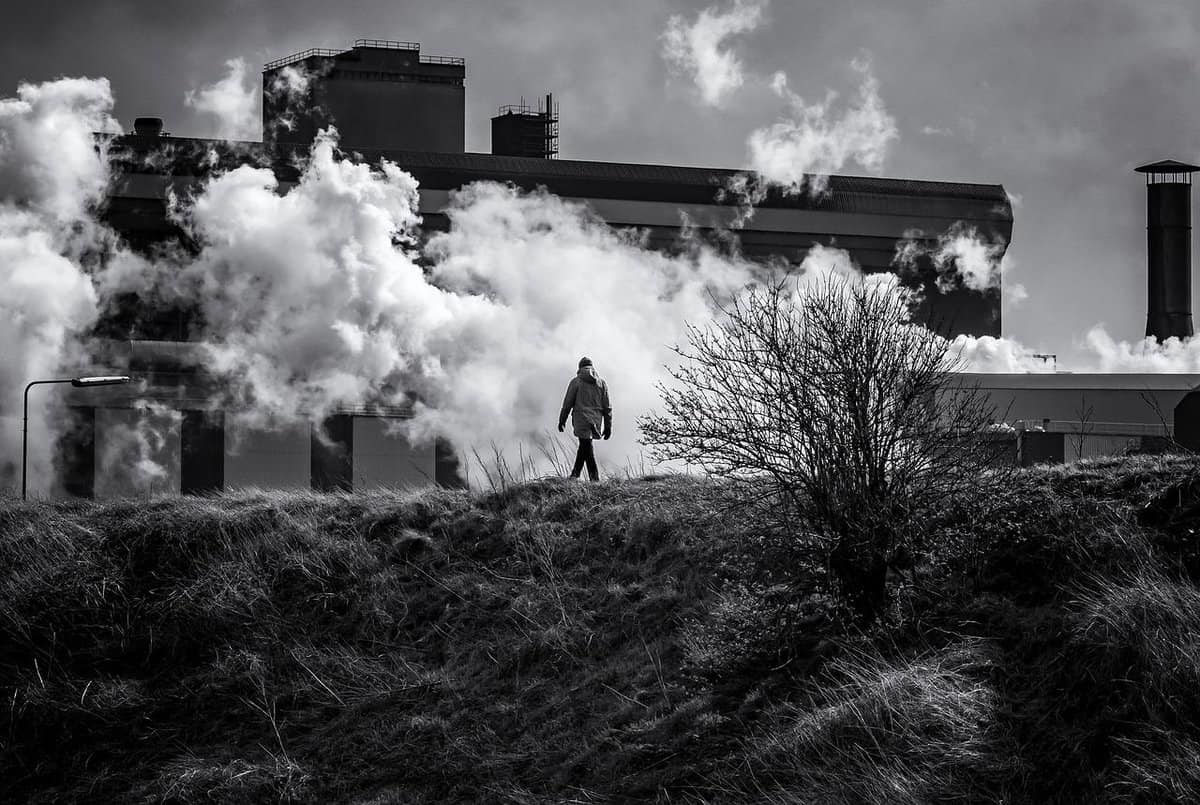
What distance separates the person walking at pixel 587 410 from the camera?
48.3 feet

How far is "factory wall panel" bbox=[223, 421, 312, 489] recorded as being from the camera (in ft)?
91.6

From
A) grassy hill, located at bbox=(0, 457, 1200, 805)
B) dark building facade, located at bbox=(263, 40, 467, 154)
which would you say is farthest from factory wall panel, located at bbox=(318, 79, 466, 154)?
grassy hill, located at bbox=(0, 457, 1200, 805)

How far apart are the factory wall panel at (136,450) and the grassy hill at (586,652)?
13.6 meters

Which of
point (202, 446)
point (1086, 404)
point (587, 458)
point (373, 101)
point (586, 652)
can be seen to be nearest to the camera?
point (586, 652)

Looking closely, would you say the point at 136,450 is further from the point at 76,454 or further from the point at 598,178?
the point at 598,178

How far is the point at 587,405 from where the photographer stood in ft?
48.5

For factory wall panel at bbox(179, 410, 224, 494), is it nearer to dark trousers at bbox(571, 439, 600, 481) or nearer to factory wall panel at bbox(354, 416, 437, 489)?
factory wall panel at bbox(354, 416, 437, 489)

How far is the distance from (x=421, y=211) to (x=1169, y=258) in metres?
20.1

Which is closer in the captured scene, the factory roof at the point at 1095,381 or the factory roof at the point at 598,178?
the factory roof at the point at 1095,381

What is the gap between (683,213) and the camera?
33500 mm

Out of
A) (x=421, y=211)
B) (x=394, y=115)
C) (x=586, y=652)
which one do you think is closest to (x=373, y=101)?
(x=394, y=115)

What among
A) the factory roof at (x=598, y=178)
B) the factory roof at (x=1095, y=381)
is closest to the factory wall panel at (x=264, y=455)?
the factory roof at (x=598, y=178)

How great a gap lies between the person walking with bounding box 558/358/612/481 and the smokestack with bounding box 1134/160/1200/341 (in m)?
26.9

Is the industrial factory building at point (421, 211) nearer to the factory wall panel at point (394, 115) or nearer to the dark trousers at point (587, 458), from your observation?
the factory wall panel at point (394, 115)
